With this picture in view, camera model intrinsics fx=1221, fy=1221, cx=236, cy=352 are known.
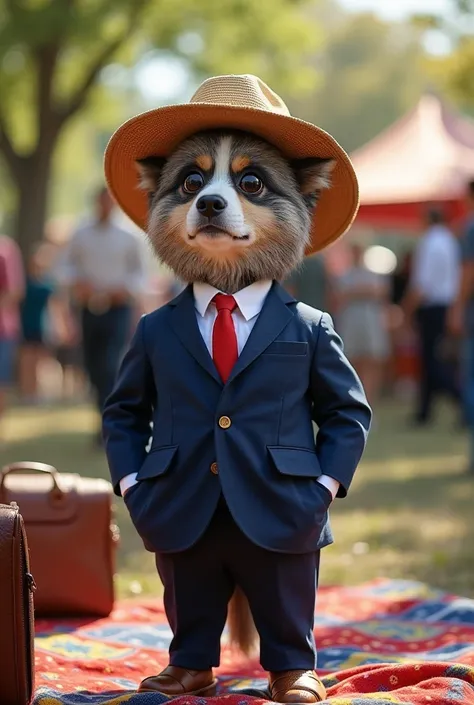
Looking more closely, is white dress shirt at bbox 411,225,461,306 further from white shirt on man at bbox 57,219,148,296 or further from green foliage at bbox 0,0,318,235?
green foliage at bbox 0,0,318,235

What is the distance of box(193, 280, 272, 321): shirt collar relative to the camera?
3.60 m

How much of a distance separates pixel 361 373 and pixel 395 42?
55774 mm

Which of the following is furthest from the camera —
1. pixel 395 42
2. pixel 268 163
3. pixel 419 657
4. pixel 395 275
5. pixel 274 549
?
pixel 395 42

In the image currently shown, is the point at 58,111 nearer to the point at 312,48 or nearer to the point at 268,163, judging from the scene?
the point at 312,48

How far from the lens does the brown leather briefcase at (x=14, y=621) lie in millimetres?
3285

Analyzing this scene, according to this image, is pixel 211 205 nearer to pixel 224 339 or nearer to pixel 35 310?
pixel 224 339

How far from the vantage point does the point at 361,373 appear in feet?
41.2

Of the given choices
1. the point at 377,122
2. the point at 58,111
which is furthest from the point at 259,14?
the point at 377,122

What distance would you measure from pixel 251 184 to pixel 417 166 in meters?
12.2

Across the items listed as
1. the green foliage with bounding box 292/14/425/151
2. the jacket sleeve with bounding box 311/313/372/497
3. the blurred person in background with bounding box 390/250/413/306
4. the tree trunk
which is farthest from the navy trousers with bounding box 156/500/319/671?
the green foliage with bounding box 292/14/425/151

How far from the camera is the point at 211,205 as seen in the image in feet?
11.3

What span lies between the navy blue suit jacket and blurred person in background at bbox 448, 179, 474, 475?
13.9ft

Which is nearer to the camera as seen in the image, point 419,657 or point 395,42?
point 419,657

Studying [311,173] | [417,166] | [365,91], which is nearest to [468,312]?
[311,173]
